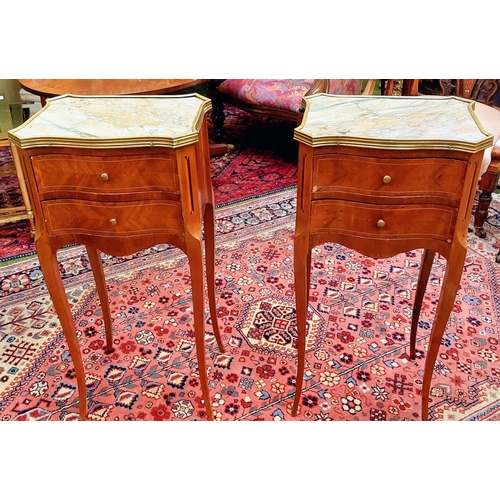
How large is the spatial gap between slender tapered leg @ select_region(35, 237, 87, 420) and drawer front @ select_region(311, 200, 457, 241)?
2.64 feet

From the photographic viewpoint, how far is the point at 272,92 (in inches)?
145

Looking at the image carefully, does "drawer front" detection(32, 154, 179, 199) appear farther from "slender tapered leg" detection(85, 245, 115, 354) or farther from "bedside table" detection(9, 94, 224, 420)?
"slender tapered leg" detection(85, 245, 115, 354)

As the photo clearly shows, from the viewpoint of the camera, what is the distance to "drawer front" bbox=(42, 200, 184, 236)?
4.58 ft

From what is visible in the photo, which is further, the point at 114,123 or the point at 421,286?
the point at 421,286

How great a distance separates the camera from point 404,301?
2396 mm

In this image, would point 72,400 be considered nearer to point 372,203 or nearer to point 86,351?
point 86,351

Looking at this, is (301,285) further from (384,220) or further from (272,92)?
(272,92)

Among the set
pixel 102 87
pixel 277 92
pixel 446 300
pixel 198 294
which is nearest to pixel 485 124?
pixel 277 92

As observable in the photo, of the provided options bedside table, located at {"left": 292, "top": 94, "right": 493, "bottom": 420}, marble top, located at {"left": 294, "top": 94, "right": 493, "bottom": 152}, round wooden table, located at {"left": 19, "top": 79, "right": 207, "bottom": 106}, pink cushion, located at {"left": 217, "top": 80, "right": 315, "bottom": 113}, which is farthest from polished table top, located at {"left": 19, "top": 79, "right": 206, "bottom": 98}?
bedside table, located at {"left": 292, "top": 94, "right": 493, "bottom": 420}

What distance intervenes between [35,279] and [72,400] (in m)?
0.91

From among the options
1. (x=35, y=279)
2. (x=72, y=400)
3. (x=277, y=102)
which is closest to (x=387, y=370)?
(x=72, y=400)

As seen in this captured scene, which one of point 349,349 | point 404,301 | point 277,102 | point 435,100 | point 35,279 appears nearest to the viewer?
point 435,100

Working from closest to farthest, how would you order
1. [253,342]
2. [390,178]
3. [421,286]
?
[390,178] < [421,286] < [253,342]

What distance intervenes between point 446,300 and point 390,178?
459mm
